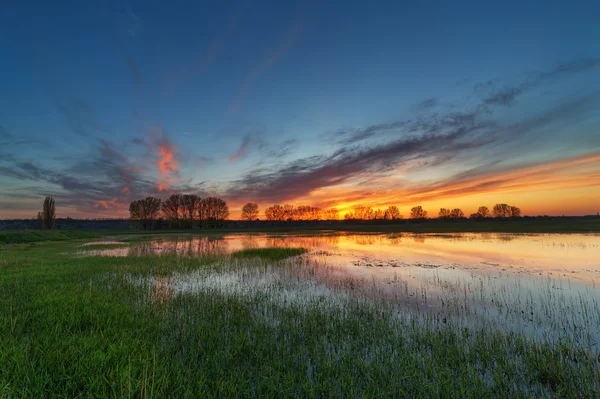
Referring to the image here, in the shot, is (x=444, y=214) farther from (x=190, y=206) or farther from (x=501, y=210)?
(x=190, y=206)

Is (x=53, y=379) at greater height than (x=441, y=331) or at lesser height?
greater

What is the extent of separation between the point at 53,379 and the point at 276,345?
515cm

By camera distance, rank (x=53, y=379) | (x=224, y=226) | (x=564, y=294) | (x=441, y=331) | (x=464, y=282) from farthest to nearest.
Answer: (x=224, y=226)
(x=464, y=282)
(x=564, y=294)
(x=441, y=331)
(x=53, y=379)

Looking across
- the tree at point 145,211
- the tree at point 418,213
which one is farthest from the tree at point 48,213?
the tree at point 418,213

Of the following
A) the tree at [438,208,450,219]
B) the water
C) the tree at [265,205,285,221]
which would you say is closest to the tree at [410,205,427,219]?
the tree at [438,208,450,219]

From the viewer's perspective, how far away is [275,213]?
179 m

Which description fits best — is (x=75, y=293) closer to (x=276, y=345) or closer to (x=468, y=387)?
(x=276, y=345)

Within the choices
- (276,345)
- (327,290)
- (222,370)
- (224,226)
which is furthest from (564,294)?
(224,226)

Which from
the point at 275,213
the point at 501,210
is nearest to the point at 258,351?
the point at 275,213

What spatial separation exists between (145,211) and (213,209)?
34.2 m

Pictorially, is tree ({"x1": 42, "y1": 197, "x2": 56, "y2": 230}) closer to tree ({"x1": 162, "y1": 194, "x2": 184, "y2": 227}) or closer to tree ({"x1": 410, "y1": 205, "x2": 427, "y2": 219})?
tree ({"x1": 162, "y1": 194, "x2": 184, "y2": 227})

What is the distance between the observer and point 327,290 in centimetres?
1479

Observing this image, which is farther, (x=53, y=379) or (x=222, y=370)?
(x=222, y=370)

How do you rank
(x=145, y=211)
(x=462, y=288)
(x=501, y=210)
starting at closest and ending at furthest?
(x=462, y=288) → (x=145, y=211) → (x=501, y=210)
